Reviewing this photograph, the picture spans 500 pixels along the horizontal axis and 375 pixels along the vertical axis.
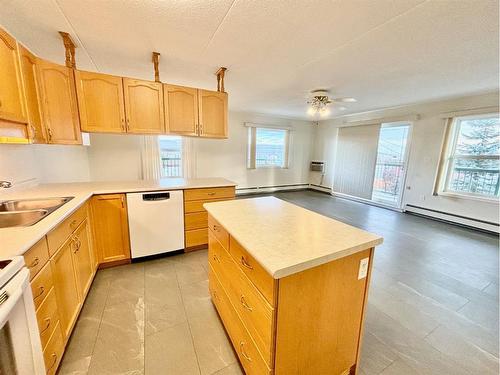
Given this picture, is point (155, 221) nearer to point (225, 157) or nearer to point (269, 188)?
point (225, 157)

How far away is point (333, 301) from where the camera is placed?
3.47 ft

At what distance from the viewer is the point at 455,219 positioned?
156 inches

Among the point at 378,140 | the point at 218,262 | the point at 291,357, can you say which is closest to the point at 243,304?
the point at 291,357

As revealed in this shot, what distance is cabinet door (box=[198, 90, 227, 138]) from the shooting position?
276cm

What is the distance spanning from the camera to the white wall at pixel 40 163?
6.25ft

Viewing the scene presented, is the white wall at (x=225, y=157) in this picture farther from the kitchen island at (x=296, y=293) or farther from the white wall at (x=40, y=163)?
the kitchen island at (x=296, y=293)

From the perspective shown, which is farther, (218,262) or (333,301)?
(218,262)

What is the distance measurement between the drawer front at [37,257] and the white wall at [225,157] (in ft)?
11.6

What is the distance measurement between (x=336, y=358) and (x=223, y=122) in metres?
2.73

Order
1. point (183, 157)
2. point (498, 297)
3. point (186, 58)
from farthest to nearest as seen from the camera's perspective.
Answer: point (183, 157) → point (186, 58) → point (498, 297)

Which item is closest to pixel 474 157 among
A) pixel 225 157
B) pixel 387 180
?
pixel 387 180

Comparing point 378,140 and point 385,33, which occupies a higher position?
point 385,33

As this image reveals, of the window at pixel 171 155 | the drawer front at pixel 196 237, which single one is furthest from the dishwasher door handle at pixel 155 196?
the window at pixel 171 155

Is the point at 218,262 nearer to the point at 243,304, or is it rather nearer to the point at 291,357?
the point at 243,304
